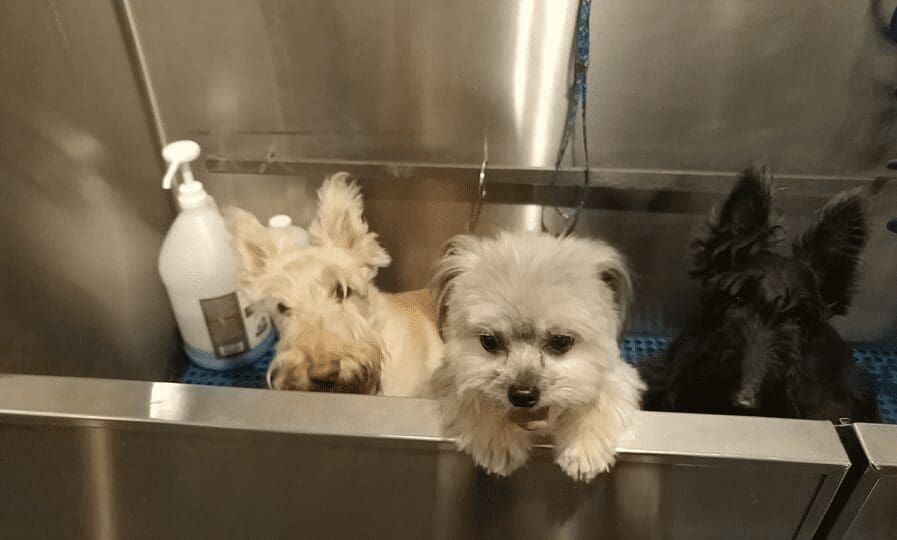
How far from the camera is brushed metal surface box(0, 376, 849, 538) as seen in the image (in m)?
0.92

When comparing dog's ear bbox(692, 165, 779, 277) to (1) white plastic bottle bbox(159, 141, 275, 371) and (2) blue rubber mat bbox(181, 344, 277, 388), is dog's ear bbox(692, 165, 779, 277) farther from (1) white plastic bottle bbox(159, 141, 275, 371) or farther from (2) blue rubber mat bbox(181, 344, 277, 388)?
(2) blue rubber mat bbox(181, 344, 277, 388)

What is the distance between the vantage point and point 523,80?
4.68ft

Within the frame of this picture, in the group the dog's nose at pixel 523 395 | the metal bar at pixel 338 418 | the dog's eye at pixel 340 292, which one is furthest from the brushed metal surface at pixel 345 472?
the dog's eye at pixel 340 292

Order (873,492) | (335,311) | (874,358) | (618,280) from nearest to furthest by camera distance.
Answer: (873,492)
(618,280)
(335,311)
(874,358)

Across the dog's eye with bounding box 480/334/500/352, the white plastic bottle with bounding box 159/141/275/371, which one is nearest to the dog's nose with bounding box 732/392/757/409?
the dog's eye with bounding box 480/334/500/352

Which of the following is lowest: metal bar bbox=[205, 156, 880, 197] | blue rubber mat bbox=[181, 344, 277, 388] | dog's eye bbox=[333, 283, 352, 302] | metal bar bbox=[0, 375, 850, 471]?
blue rubber mat bbox=[181, 344, 277, 388]

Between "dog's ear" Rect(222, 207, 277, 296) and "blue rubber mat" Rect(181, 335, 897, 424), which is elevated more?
"dog's ear" Rect(222, 207, 277, 296)

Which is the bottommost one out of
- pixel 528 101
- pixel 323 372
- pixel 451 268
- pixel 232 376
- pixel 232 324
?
pixel 232 376

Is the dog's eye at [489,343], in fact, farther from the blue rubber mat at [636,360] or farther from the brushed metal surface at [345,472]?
the blue rubber mat at [636,360]

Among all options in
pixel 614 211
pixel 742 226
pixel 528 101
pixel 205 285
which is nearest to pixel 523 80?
pixel 528 101

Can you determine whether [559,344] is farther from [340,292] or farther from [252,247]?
[252,247]

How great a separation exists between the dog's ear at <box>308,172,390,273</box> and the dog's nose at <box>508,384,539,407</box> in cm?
58

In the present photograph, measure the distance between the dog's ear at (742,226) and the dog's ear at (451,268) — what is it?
53 cm

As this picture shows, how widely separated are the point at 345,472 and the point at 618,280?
0.51 meters
